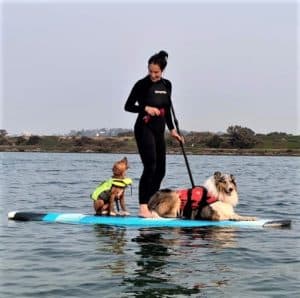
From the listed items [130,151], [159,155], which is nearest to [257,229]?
[159,155]

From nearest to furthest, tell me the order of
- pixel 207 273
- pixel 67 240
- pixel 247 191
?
pixel 207 273 < pixel 67 240 < pixel 247 191

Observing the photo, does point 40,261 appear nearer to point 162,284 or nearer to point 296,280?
point 162,284

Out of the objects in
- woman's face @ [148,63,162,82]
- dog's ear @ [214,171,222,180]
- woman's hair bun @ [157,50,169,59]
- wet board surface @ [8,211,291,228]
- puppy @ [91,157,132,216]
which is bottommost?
wet board surface @ [8,211,291,228]

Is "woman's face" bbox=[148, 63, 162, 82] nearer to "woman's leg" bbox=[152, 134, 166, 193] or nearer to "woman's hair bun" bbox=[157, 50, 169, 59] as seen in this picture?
"woman's hair bun" bbox=[157, 50, 169, 59]

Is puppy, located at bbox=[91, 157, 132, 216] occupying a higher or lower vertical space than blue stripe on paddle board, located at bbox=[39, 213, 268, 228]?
higher

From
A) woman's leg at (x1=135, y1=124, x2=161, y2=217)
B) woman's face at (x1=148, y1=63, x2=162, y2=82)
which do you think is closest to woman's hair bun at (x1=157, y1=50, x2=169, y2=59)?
woman's face at (x1=148, y1=63, x2=162, y2=82)

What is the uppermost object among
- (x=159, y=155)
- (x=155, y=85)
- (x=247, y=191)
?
(x=155, y=85)

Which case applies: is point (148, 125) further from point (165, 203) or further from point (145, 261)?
point (145, 261)

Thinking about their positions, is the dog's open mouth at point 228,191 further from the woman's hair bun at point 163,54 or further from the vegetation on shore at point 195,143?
the vegetation on shore at point 195,143

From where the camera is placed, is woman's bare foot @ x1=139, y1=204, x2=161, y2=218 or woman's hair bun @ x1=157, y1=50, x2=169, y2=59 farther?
woman's bare foot @ x1=139, y1=204, x2=161, y2=218

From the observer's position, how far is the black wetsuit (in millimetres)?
10305

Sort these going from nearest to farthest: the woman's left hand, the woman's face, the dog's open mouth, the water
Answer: the water, the woman's face, the dog's open mouth, the woman's left hand

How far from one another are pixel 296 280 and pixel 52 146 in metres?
86.4

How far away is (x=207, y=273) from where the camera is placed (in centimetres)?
680
